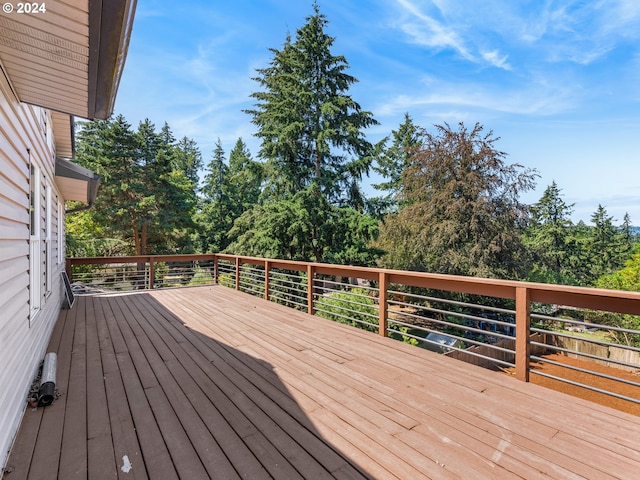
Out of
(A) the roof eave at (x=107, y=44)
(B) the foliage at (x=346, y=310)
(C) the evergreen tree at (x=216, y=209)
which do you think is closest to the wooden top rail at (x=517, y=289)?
(B) the foliage at (x=346, y=310)

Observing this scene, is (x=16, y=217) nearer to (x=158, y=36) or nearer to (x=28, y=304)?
(x=28, y=304)

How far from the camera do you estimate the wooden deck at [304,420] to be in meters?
1.54

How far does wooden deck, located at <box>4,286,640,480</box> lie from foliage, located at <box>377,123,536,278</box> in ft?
29.7

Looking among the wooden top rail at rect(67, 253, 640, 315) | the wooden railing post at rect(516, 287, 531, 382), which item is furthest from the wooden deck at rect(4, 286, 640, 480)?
the wooden top rail at rect(67, 253, 640, 315)

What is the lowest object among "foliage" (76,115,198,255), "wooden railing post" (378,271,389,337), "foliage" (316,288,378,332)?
"foliage" (316,288,378,332)

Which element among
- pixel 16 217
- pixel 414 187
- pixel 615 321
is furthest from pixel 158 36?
pixel 615 321

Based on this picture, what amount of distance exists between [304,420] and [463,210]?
36.4ft

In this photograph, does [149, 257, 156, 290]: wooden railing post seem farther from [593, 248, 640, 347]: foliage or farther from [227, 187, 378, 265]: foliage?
[593, 248, 640, 347]: foliage

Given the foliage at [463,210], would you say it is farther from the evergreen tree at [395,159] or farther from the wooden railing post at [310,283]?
the wooden railing post at [310,283]

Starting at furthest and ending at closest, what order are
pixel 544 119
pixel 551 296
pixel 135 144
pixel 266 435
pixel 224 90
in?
pixel 135 144
pixel 544 119
pixel 224 90
pixel 551 296
pixel 266 435

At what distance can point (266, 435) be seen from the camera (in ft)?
5.91

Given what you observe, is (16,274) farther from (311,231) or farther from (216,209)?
(216,209)

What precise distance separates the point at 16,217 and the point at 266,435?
2267 millimetres

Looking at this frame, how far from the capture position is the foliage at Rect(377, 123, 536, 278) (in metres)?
11.0
